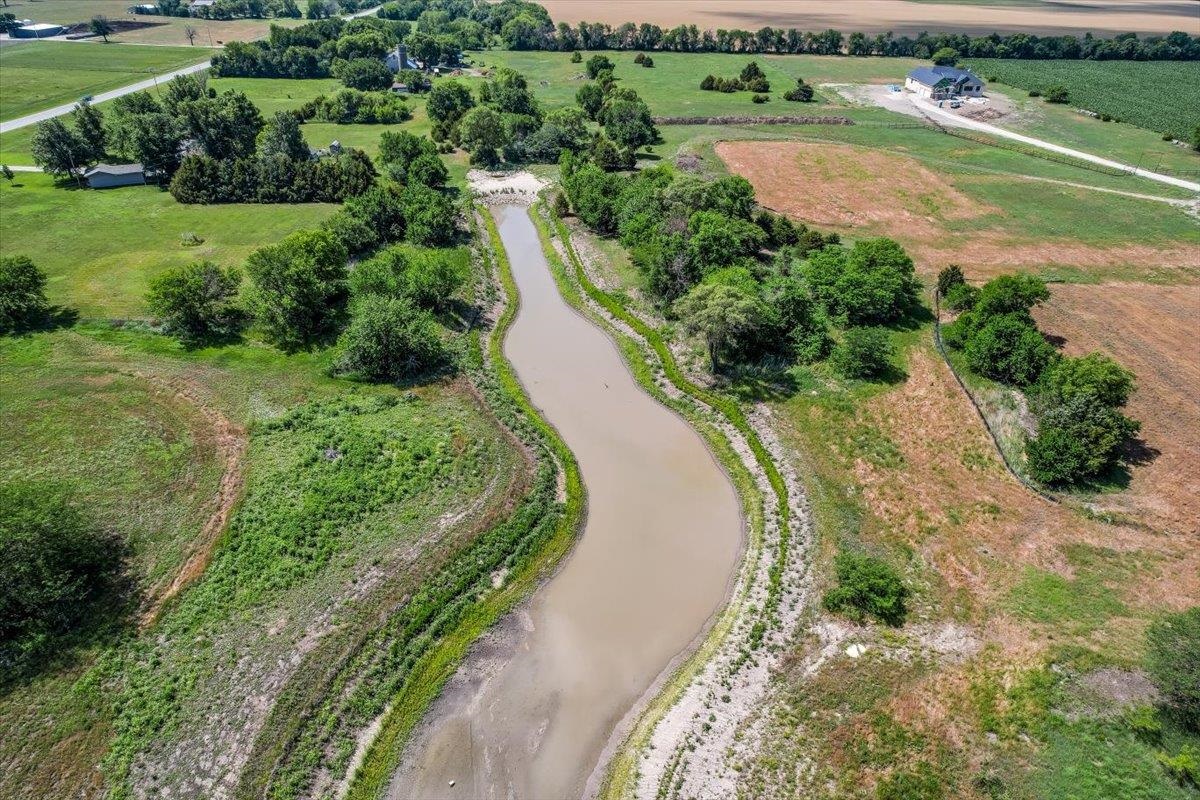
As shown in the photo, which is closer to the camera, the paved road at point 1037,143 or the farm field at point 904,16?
the paved road at point 1037,143

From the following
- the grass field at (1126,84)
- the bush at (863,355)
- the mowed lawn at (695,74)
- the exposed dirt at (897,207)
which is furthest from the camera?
the mowed lawn at (695,74)

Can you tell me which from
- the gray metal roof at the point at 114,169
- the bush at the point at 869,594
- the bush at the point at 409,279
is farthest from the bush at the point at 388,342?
the gray metal roof at the point at 114,169

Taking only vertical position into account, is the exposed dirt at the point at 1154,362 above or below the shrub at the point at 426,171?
below

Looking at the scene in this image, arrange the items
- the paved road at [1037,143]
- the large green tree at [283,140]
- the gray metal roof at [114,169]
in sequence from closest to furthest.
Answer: the gray metal roof at [114,169]
the large green tree at [283,140]
the paved road at [1037,143]

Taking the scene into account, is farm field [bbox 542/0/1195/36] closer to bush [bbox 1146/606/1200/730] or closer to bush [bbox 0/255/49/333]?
bush [bbox 0/255/49/333]

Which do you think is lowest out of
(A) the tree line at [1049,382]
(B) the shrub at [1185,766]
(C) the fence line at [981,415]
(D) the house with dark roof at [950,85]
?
(B) the shrub at [1185,766]

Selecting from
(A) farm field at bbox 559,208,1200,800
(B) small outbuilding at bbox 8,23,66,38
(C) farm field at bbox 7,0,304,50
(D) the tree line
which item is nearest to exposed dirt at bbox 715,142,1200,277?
(D) the tree line

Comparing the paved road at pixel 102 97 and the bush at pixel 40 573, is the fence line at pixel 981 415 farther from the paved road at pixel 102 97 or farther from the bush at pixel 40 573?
A: the paved road at pixel 102 97
